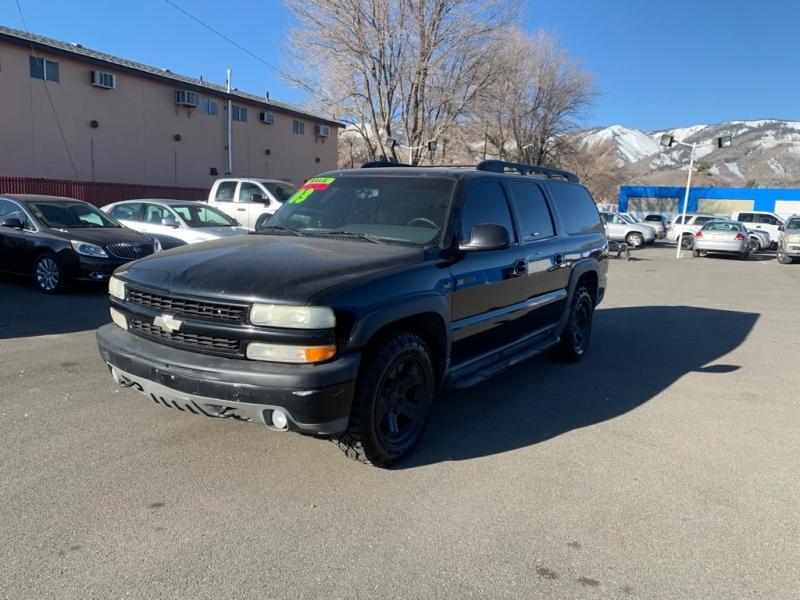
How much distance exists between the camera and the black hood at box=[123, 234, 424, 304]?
323 centimetres

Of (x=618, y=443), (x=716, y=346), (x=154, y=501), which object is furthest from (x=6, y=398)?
(x=716, y=346)

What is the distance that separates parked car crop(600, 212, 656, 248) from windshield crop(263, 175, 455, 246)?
→ 25.7 meters

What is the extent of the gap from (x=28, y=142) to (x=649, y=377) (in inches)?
855

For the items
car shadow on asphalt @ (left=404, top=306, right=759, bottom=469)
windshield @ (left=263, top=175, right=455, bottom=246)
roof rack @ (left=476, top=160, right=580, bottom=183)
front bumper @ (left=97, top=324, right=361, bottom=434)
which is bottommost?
car shadow on asphalt @ (left=404, top=306, right=759, bottom=469)

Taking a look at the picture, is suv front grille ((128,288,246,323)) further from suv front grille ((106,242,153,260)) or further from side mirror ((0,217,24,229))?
side mirror ((0,217,24,229))

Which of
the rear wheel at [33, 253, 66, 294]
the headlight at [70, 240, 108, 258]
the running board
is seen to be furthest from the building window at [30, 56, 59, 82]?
the running board

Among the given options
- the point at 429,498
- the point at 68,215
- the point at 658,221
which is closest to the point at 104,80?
the point at 68,215

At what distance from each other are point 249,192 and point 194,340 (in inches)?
469

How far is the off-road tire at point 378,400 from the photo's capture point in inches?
133

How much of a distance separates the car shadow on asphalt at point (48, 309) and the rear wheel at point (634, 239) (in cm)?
2449

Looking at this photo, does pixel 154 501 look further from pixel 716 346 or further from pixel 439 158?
pixel 439 158

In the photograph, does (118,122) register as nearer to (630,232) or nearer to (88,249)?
(88,249)

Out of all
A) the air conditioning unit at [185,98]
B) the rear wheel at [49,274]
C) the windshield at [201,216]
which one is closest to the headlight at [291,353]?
the rear wheel at [49,274]

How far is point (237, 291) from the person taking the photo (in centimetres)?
323
